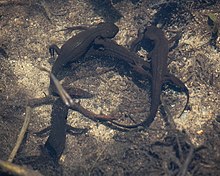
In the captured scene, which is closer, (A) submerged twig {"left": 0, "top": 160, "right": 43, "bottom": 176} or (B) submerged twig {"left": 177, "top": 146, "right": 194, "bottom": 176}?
(A) submerged twig {"left": 0, "top": 160, "right": 43, "bottom": 176}

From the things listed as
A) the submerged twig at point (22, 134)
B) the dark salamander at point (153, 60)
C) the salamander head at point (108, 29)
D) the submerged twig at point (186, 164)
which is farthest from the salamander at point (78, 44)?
the submerged twig at point (186, 164)

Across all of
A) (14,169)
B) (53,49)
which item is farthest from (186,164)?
(53,49)

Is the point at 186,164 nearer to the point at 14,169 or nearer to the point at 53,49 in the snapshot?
the point at 14,169

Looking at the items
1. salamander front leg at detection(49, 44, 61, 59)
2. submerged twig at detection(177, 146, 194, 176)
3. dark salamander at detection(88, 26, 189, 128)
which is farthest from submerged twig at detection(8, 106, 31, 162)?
submerged twig at detection(177, 146, 194, 176)

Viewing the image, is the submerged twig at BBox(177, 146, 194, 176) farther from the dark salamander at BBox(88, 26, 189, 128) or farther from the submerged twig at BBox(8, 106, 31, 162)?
the submerged twig at BBox(8, 106, 31, 162)

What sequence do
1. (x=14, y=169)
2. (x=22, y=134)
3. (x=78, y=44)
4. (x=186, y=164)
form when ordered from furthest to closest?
(x=78, y=44) < (x=22, y=134) < (x=186, y=164) < (x=14, y=169)

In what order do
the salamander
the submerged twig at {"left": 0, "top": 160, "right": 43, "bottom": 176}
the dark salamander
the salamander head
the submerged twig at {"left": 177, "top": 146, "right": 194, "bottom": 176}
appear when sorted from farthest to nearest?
the salamander head < the salamander < the dark salamander < the submerged twig at {"left": 177, "top": 146, "right": 194, "bottom": 176} < the submerged twig at {"left": 0, "top": 160, "right": 43, "bottom": 176}

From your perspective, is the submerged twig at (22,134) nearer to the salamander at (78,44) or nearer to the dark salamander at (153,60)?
the salamander at (78,44)

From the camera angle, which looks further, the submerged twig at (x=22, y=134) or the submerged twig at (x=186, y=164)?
the submerged twig at (x=22, y=134)
